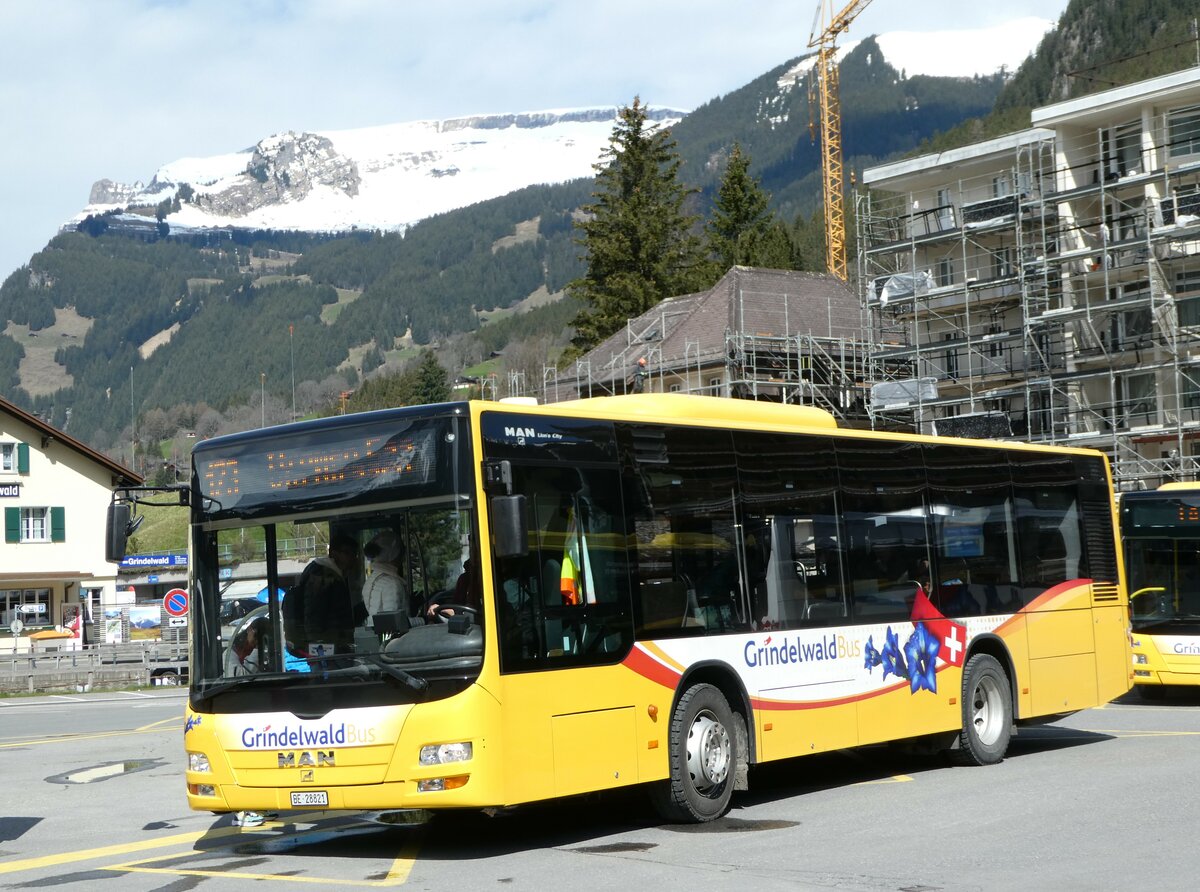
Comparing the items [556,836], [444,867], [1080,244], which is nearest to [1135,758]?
[556,836]

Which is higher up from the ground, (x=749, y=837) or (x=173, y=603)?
(x=173, y=603)

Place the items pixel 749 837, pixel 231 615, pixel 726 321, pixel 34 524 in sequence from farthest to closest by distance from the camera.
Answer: pixel 34 524 → pixel 726 321 → pixel 231 615 → pixel 749 837

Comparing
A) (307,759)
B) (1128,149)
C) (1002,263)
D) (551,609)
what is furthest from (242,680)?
(1128,149)

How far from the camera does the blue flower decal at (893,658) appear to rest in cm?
1347

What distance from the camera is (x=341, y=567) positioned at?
10.1 metres

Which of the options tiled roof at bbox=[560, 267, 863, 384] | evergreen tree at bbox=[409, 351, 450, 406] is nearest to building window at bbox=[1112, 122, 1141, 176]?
tiled roof at bbox=[560, 267, 863, 384]

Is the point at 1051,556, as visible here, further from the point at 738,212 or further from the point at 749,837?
the point at 738,212

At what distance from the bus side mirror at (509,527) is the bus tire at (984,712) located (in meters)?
6.39

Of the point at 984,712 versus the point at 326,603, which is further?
the point at 984,712

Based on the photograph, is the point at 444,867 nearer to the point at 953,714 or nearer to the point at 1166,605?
the point at 953,714

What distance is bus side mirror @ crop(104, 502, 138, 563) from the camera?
1044cm

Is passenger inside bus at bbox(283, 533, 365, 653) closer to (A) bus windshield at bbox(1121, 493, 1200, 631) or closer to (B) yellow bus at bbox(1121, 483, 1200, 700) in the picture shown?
(B) yellow bus at bbox(1121, 483, 1200, 700)

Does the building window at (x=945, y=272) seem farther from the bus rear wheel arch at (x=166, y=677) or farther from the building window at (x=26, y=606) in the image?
the building window at (x=26, y=606)

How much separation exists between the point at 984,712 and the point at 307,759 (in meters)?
7.37
